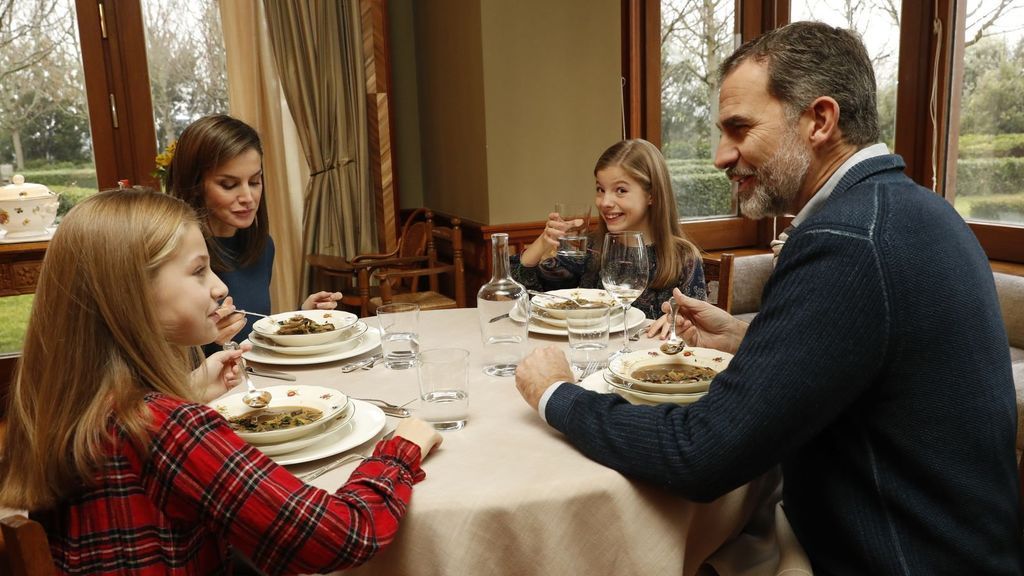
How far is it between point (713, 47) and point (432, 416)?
13.1 ft

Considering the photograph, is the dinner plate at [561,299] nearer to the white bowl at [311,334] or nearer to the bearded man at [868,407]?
the white bowl at [311,334]

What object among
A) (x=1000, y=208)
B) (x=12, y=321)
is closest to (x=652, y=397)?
(x=1000, y=208)

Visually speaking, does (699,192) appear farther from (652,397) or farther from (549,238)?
(652,397)

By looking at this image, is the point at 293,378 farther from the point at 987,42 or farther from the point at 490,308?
the point at 987,42

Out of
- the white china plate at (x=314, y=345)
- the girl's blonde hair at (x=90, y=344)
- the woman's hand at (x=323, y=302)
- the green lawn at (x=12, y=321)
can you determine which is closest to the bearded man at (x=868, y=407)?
the girl's blonde hair at (x=90, y=344)

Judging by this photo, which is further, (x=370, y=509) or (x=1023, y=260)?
(x=1023, y=260)

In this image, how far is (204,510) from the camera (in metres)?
1.03

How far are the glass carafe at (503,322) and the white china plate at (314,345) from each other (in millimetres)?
361

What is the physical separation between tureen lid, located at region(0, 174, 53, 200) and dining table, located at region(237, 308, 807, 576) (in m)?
3.36

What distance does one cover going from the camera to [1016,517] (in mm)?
1187

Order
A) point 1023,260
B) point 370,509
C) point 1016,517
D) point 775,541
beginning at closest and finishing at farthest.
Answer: point 370,509 → point 1016,517 → point 775,541 → point 1023,260

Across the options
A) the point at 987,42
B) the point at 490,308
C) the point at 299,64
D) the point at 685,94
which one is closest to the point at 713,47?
the point at 685,94

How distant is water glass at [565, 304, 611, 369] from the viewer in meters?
1.60

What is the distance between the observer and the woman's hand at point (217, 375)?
1.50 metres
